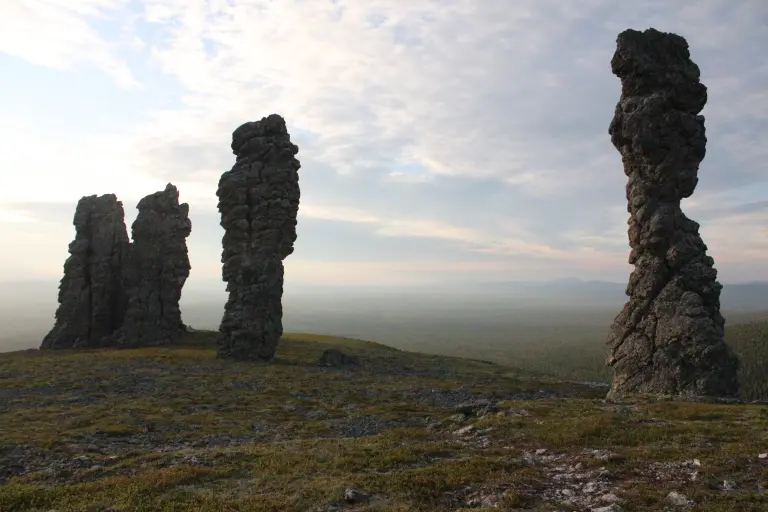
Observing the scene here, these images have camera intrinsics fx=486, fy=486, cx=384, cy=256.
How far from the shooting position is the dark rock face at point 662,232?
40125mm

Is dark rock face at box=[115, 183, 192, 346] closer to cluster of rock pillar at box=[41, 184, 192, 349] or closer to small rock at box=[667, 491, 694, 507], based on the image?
cluster of rock pillar at box=[41, 184, 192, 349]

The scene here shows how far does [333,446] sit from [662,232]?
35.2 m

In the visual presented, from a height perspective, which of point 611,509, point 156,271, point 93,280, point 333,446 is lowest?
point 333,446

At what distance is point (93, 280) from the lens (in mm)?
92688

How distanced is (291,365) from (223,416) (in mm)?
31238

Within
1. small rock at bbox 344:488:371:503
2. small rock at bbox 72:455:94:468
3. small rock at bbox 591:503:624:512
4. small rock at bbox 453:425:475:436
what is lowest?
small rock at bbox 72:455:94:468

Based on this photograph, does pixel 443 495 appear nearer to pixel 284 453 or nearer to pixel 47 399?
pixel 284 453

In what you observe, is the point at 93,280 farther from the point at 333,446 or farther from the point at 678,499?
the point at 678,499

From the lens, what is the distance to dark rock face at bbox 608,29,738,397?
1580 inches

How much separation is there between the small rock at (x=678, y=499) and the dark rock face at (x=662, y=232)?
84.2ft

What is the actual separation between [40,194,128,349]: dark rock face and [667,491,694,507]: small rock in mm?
94598

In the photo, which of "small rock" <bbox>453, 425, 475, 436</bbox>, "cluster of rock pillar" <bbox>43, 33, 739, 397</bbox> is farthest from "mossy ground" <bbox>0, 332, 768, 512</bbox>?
"cluster of rock pillar" <bbox>43, 33, 739, 397</bbox>

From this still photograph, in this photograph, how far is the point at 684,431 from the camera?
26109mm

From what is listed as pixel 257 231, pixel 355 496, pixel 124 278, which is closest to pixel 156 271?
pixel 124 278
